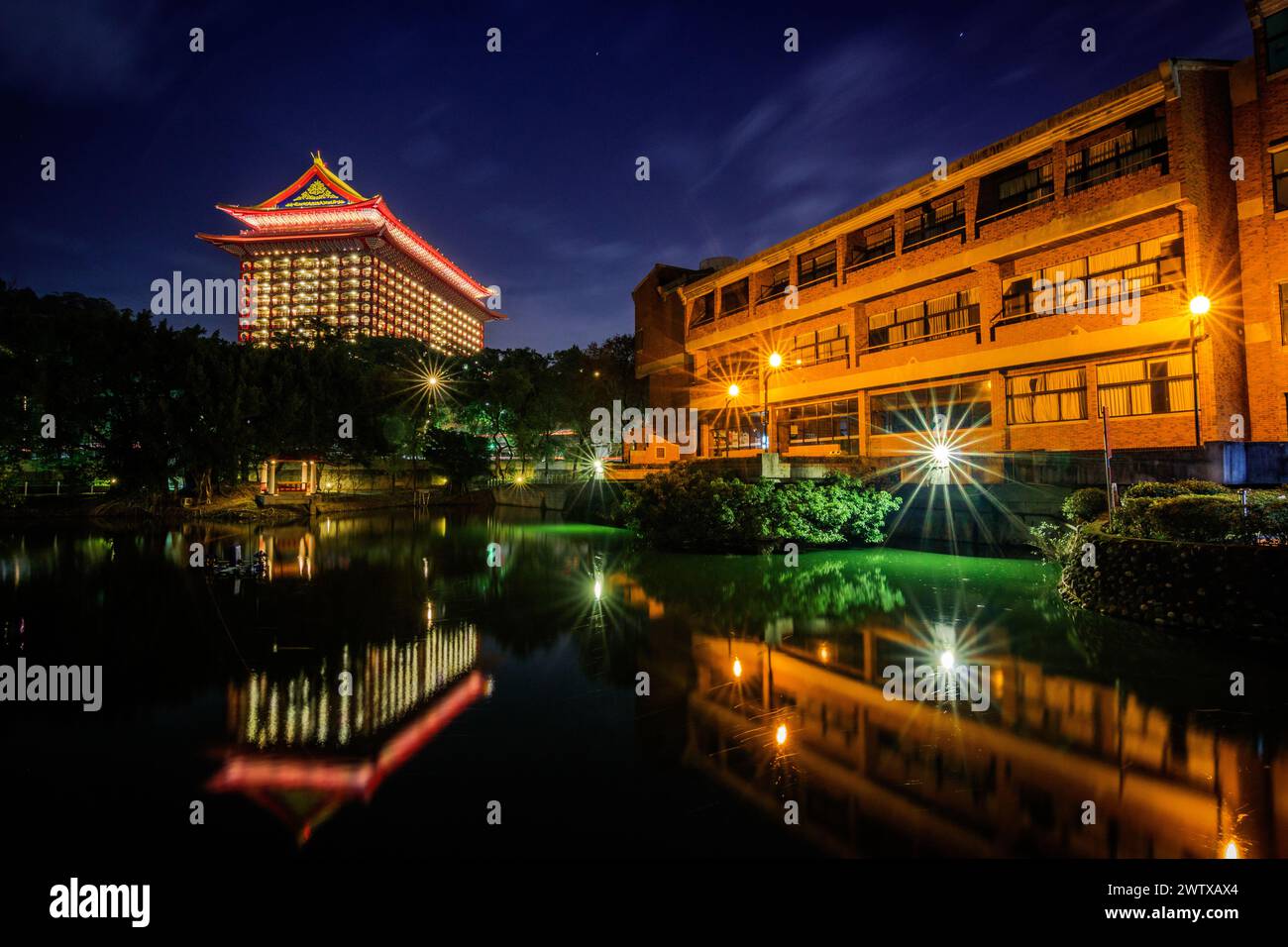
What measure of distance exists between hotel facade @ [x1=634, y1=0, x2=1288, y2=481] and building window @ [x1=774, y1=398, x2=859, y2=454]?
142 mm

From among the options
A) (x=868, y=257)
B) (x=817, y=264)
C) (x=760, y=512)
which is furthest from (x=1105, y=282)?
(x=760, y=512)

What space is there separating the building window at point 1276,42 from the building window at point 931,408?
1126 centimetres

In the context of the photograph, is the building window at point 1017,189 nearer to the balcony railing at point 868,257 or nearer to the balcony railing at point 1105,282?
the balcony railing at point 1105,282

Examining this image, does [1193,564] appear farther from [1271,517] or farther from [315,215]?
[315,215]

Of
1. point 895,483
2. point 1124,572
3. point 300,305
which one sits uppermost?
point 300,305

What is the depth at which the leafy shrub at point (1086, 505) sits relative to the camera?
593 inches

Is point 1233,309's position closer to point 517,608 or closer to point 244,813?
point 517,608

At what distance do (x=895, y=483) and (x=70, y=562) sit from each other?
23843 mm

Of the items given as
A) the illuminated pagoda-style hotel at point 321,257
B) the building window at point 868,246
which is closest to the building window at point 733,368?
the building window at point 868,246

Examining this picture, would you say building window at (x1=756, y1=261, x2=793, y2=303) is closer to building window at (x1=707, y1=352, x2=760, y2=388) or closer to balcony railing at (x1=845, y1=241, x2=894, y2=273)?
building window at (x1=707, y1=352, x2=760, y2=388)

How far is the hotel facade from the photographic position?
1759 centimetres

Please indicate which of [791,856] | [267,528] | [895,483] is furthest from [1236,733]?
[267,528]

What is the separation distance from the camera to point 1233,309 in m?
18.3

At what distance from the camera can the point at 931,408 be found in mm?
26344
